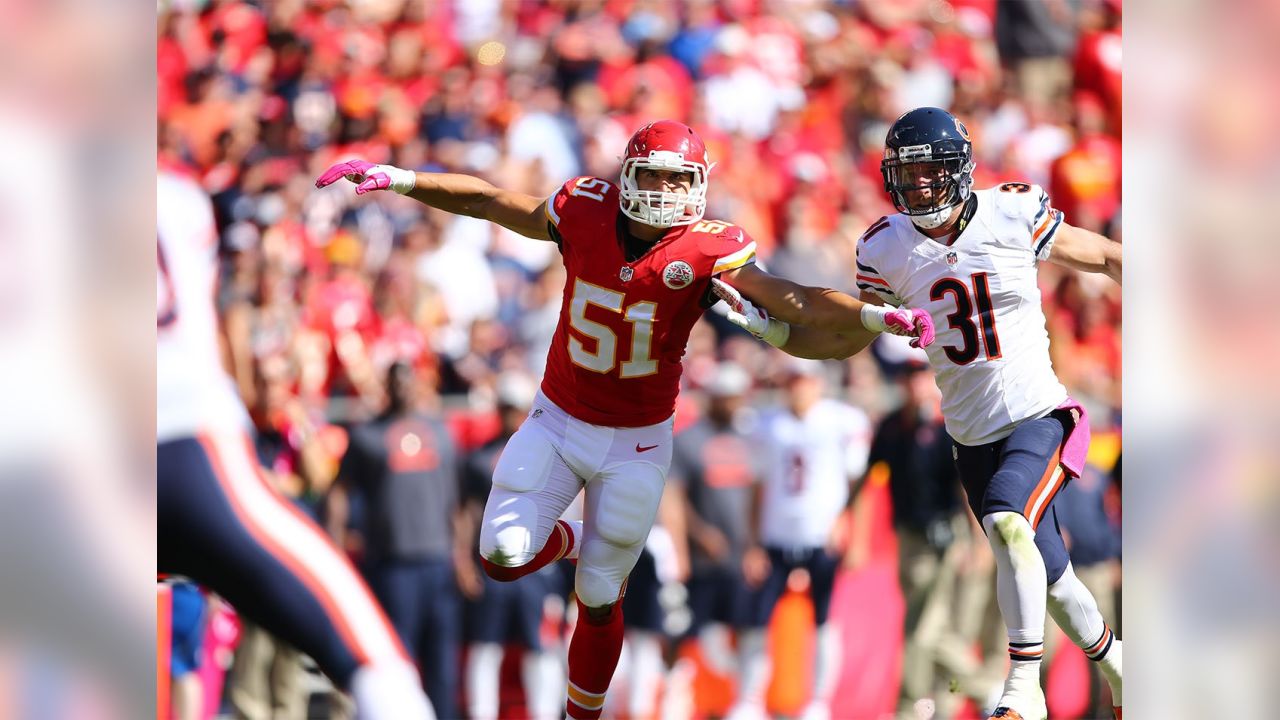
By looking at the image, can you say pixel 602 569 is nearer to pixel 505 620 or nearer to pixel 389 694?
pixel 505 620

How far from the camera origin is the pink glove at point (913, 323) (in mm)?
4324

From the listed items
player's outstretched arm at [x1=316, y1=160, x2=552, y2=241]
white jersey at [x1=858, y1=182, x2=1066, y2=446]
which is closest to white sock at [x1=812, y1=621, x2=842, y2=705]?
white jersey at [x1=858, y1=182, x2=1066, y2=446]

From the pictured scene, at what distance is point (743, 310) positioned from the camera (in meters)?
4.65

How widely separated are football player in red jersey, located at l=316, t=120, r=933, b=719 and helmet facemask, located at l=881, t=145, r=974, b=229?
0.53 m

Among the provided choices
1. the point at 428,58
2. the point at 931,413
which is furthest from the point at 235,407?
the point at 931,413

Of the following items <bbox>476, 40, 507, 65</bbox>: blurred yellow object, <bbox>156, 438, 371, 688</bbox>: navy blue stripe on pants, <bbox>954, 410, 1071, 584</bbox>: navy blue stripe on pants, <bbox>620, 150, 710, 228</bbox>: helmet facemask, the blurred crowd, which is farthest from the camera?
<bbox>476, 40, 507, 65</bbox>: blurred yellow object

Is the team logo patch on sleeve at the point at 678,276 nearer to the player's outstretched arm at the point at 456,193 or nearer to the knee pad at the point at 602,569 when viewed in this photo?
the player's outstretched arm at the point at 456,193

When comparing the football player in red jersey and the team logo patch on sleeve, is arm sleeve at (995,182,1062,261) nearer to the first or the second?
the football player in red jersey

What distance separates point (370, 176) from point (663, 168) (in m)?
1.11

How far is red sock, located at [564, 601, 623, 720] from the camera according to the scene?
4984mm

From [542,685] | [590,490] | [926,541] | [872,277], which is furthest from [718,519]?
[872,277]
